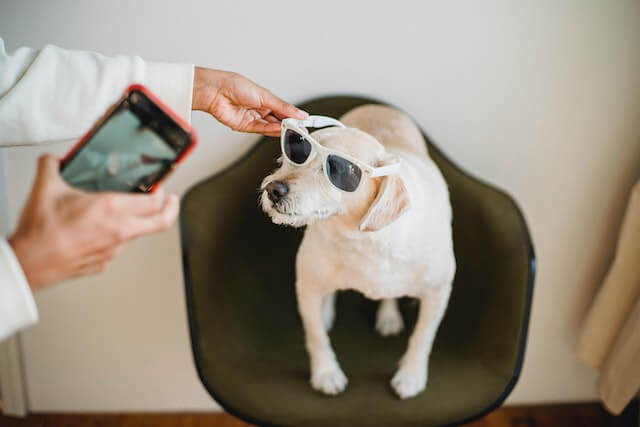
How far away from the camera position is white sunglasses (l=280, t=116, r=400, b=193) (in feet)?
2.79

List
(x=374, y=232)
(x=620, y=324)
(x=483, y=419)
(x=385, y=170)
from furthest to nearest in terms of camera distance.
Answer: (x=483, y=419) → (x=620, y=324) → (x=374, y=232) → (x=385, y=170)

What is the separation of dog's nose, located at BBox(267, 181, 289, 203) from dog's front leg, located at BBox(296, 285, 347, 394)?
0.35 metres

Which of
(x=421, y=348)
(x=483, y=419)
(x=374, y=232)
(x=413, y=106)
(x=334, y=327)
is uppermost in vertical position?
(x=413, y=106)

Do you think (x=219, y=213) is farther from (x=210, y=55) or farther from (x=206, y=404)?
(x=206, y=404)

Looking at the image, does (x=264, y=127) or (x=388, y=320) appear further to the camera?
(x=388, y=320)

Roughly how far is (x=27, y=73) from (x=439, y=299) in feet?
3.08

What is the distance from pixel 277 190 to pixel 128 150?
10.6 inches

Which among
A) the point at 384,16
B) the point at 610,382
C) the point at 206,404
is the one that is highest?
the point at 384,16

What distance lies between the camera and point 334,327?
1.38m

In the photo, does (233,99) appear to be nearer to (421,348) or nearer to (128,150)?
(128,150)

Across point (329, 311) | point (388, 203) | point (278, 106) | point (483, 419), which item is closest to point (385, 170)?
point (388, 203)

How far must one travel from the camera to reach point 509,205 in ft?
4.05

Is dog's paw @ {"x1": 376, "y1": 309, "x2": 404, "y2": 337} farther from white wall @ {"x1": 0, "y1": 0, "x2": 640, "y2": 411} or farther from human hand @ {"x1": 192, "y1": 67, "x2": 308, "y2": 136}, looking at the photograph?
human hand @ {"x1": 192, "y1": 67, "x2": 308, "y2": 136}

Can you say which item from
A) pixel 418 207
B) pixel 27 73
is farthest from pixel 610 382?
pixel 27 73
